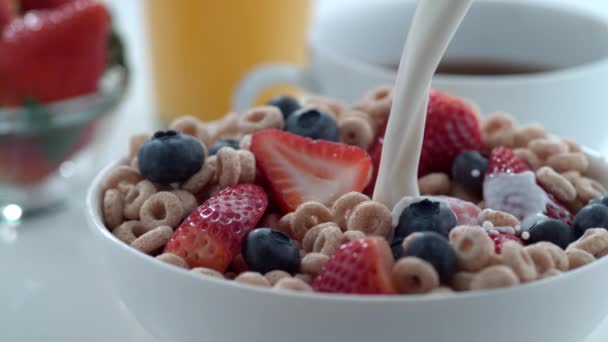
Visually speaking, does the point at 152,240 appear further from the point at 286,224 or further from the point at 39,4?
the point at 39,4

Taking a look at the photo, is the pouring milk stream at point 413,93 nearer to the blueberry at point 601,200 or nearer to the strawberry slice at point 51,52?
the blueberry at point 601,200

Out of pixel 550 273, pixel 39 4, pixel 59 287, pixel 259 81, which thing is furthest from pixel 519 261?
pixel 39 4

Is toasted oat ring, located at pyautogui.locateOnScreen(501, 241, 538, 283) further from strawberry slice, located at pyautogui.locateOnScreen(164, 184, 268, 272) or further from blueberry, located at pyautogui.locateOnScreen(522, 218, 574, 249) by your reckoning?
strawberry slice, located at pyautogui.locateOnScreen(164, 184, 268, 272)

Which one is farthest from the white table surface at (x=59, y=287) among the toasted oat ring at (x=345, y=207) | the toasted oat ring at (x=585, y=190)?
the toasted oat ring at (x=345, y=207)

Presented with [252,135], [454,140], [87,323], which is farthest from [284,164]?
[87,323]

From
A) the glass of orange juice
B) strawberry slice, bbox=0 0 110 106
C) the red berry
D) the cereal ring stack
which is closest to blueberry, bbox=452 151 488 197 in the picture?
the cereal ring stack

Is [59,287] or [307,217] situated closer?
[307,217]
